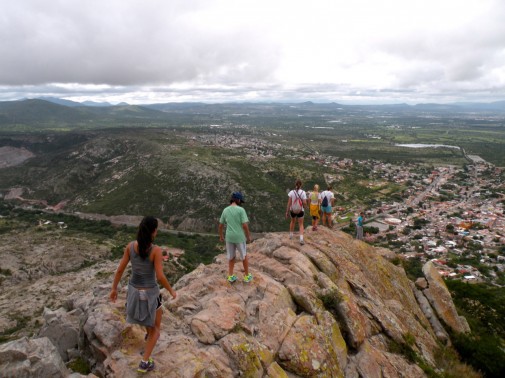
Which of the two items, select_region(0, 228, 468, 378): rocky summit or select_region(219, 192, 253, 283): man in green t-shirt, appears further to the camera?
select_region(219, 192, 253, 283): man in green t-shirt

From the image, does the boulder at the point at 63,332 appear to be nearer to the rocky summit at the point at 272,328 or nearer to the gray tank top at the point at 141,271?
the rocky summit at the point at 272,328

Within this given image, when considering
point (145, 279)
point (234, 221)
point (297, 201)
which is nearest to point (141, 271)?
point (145, 279)

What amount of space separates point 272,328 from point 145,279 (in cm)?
469

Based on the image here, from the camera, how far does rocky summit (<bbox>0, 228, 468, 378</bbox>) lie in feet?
26.6

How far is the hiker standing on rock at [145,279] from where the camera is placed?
6.67 metres

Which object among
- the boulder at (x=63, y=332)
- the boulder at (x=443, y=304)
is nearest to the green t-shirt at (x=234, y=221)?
the boulder at (x=63, y=332)

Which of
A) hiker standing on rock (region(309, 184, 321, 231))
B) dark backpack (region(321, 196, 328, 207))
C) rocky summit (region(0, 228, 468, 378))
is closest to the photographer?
rocky summit (region(0, 228, 468, 378))

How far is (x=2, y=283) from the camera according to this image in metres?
45.1

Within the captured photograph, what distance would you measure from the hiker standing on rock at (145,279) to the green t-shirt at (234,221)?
3717mm

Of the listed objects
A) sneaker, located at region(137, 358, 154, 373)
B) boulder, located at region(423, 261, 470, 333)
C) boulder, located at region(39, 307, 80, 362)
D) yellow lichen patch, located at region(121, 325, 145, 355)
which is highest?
sneaker, located at region(137, 358, 154, 373)

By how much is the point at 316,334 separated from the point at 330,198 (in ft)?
31.6

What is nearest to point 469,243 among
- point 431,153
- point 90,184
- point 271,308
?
point 271,308

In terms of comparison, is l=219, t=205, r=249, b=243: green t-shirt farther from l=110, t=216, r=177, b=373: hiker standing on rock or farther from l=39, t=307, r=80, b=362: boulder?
l=39, t=307, r=80, b=362: boulder

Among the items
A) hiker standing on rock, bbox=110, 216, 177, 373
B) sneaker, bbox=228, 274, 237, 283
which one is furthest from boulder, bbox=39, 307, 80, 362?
sneaker, bbox=228, 274, 237, 283
